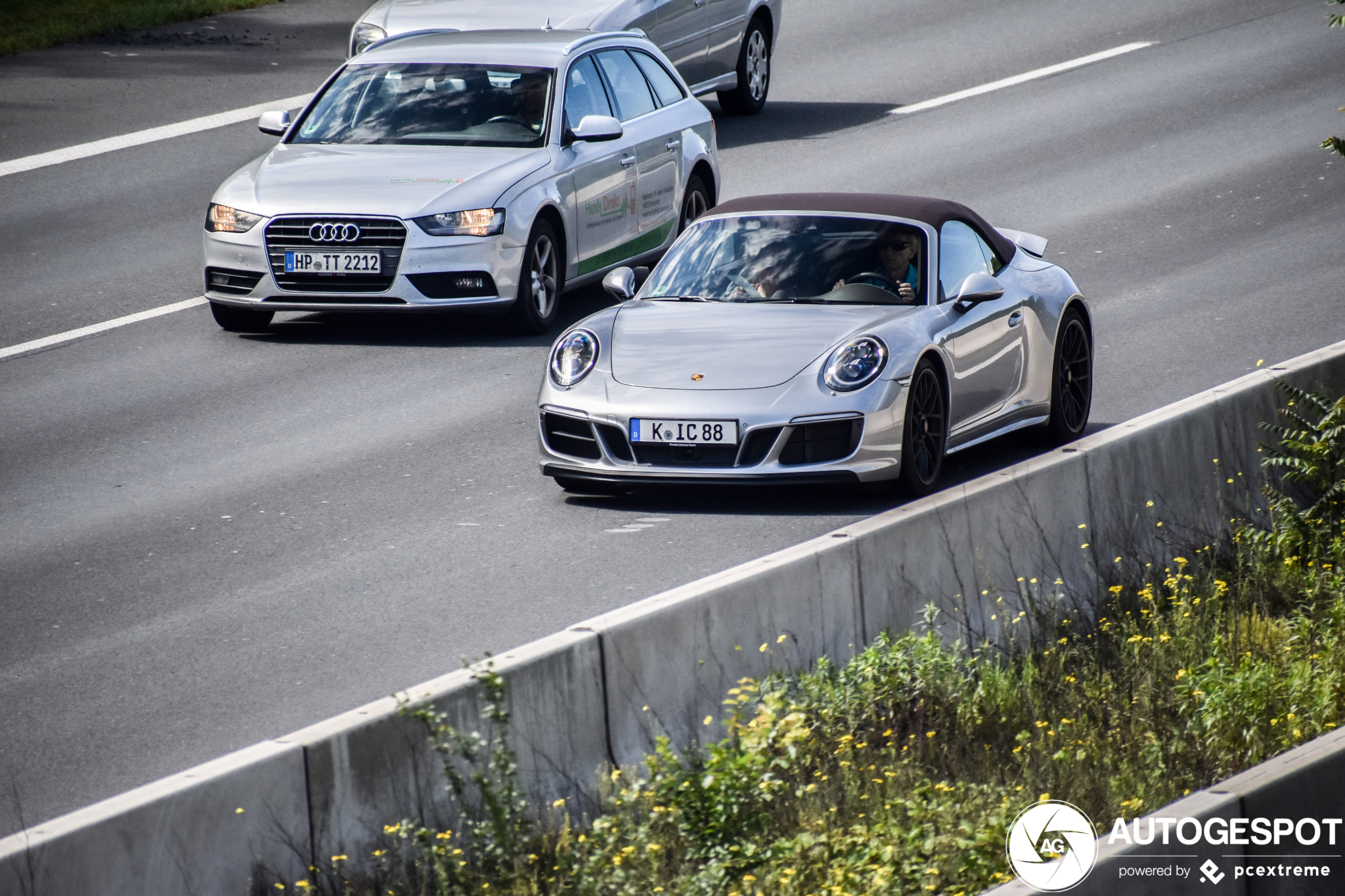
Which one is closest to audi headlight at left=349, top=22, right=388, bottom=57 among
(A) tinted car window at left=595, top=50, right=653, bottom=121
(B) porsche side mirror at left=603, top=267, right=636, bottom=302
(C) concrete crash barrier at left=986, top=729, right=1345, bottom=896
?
(A) tinted car window at left=595, top=50, right=653, bottom=121

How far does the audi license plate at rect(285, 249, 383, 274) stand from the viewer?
13.1 meters

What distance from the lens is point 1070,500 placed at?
8.71 metres

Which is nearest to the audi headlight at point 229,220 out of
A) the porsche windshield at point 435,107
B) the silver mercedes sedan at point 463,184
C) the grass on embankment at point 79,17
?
the silver mercedes sedan at point 463,184

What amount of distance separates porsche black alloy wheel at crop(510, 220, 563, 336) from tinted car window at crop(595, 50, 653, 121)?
1.67 m

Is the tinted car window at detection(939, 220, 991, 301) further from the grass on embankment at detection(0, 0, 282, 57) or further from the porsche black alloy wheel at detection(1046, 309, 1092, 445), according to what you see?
the grass on embankment at detection(0, 0, 282, 57)

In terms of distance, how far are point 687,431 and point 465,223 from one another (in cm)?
415

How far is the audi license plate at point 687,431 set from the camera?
373 inches

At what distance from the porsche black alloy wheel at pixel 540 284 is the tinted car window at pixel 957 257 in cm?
356

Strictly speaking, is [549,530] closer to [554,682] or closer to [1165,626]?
[1165,626]

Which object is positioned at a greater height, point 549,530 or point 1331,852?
point 1331,852

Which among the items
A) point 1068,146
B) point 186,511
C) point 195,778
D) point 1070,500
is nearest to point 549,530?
point 186,511

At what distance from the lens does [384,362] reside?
43.4 feet

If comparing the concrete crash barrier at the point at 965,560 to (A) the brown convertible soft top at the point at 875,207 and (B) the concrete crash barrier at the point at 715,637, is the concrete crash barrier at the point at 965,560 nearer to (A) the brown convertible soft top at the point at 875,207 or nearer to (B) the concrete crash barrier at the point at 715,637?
(B) the concrete crash barrier at the point at 715,637

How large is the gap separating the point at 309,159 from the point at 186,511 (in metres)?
4.43
